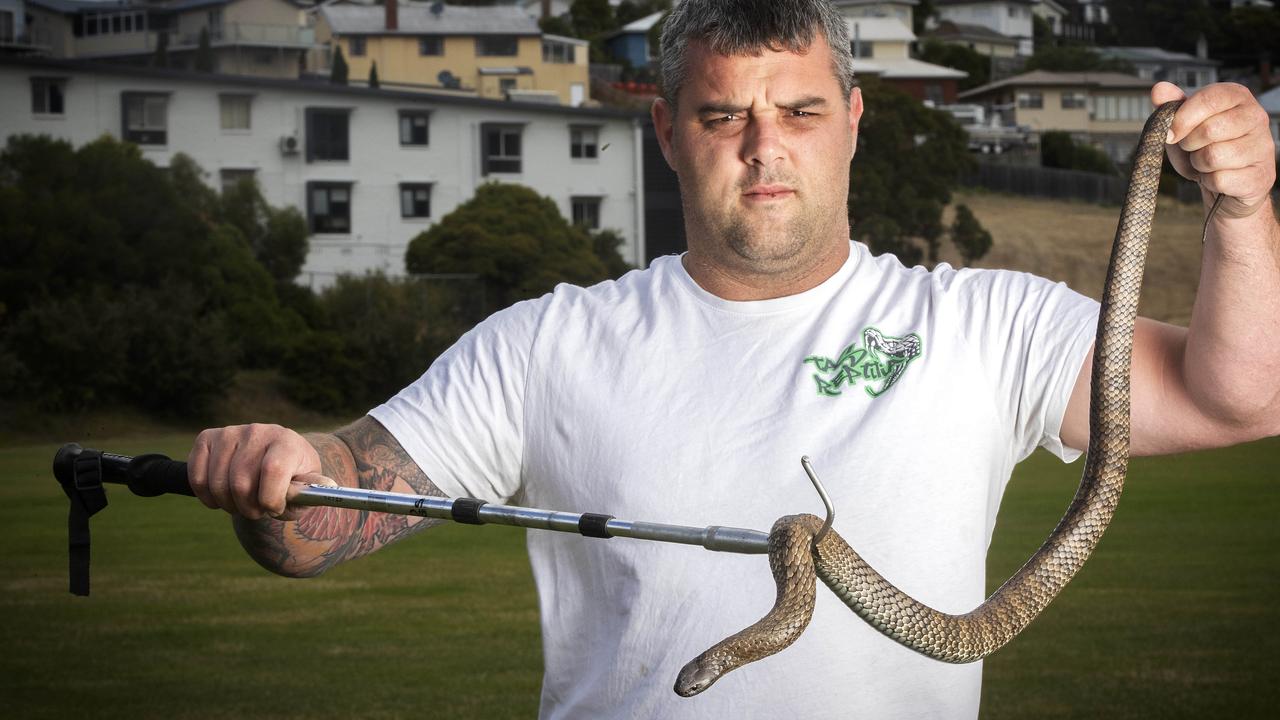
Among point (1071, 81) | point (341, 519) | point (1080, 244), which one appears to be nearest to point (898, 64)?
point (1071, 81)

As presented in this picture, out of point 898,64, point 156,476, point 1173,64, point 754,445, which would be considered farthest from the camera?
point 1173,64

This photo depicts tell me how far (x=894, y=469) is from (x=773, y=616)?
858mm

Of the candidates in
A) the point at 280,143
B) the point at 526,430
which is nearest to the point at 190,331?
the point at 280,143

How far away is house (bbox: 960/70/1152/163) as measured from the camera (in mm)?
81312

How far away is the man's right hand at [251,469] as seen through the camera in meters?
2.82

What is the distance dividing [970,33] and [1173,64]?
57.7 feet

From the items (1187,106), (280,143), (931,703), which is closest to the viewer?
(1187,106)

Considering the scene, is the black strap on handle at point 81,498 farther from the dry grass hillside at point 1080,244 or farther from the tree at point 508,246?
the dry grass hillside at point 1080,244

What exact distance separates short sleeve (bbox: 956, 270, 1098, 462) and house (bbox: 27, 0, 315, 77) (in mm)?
64241

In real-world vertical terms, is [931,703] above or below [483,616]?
above

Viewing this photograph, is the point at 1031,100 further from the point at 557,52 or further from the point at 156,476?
the point at 156,476

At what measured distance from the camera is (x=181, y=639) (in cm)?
1270

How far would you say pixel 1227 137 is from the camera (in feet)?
8.86

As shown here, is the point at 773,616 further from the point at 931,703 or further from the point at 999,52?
the point at 999,52
